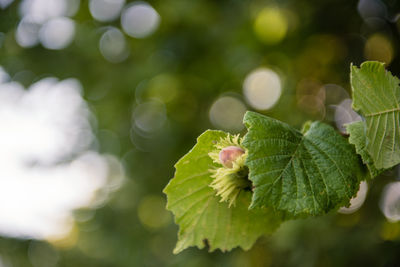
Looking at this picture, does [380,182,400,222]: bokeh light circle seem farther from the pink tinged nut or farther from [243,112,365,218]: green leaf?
the pink tinged nut

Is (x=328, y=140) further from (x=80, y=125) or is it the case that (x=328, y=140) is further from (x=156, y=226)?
(x=156, y=226)

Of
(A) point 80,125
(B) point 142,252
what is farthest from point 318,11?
(B) point 142,252

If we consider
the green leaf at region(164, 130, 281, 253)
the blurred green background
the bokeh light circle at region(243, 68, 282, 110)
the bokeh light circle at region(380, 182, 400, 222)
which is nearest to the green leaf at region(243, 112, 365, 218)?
the green leaf at region(164, 130, 281, 253)

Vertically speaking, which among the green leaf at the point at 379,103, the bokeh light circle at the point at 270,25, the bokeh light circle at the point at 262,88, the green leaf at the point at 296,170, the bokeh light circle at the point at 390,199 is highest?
the green leaf at the point at 379,103

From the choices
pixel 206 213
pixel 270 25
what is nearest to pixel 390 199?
pixel 270 25

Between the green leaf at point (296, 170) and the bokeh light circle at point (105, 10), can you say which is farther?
the bokeh light circle at point (105, 10)

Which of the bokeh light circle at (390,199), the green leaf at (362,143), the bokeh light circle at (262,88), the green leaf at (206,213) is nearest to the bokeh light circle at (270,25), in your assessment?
the bokeh light circle at (262,88)

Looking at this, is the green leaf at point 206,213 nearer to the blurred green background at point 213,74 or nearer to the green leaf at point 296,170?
the green leaf at point 296,170
